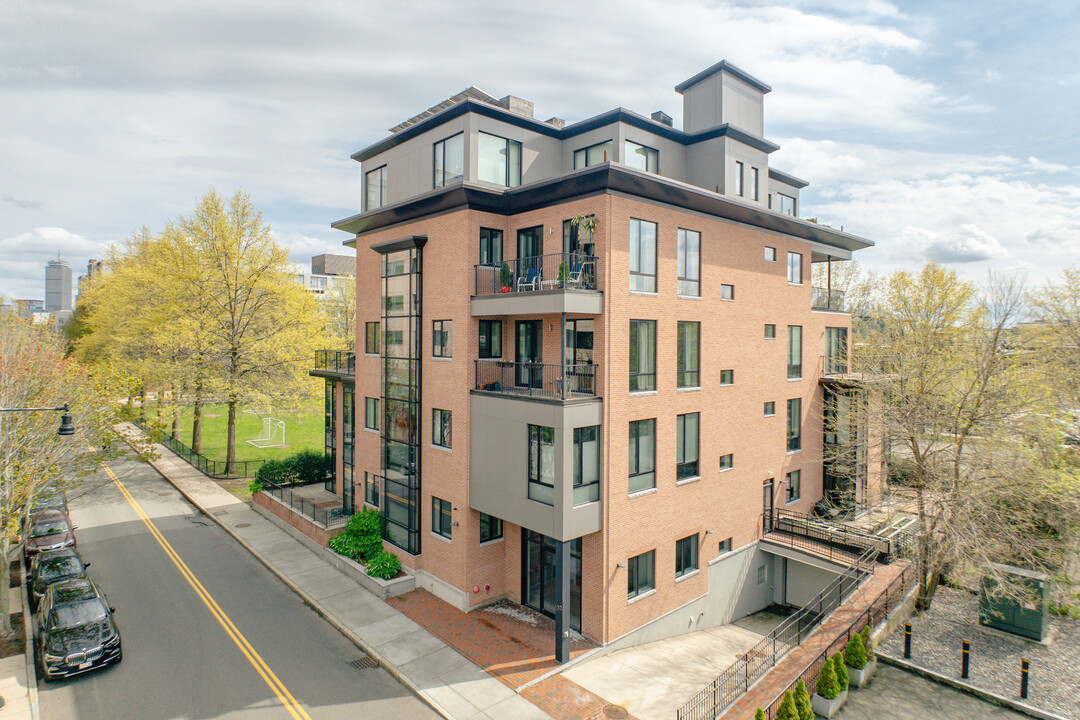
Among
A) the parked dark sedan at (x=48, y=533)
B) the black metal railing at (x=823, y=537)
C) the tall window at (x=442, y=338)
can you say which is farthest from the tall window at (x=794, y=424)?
the parked dark sedan at (x=48, y=533)

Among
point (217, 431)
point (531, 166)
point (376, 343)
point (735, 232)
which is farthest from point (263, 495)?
point (217, 431)

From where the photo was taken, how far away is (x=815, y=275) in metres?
45.5

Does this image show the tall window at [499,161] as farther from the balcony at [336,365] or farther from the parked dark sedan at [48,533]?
the parked dark sedan at [48,533]

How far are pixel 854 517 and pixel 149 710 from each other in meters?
25.4

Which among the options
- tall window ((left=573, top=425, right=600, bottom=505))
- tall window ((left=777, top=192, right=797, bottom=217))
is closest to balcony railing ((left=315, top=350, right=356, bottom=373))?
tall window ((left=573, top=425, right=600, bottom=505))

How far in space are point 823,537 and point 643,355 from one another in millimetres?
10985

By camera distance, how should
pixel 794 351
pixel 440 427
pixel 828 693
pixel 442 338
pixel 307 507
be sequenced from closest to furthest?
pixel 828 693
pixel 442 338
pixel 440 427
pixel 794 351
pixel 307 507

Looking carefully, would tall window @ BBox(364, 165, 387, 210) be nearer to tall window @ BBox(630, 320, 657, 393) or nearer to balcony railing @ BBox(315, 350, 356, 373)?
balcony railing @ BBox(315, 350, 356, 373)

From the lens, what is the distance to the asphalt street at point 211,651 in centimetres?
1281

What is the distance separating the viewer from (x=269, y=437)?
4422 centimetres

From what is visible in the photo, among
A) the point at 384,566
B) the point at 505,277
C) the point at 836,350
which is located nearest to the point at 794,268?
the point at 836,350

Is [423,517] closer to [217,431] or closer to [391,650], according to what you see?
[391,650]

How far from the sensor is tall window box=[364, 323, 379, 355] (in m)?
23.2

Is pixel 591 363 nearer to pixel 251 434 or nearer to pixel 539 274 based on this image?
pixel 539 274
